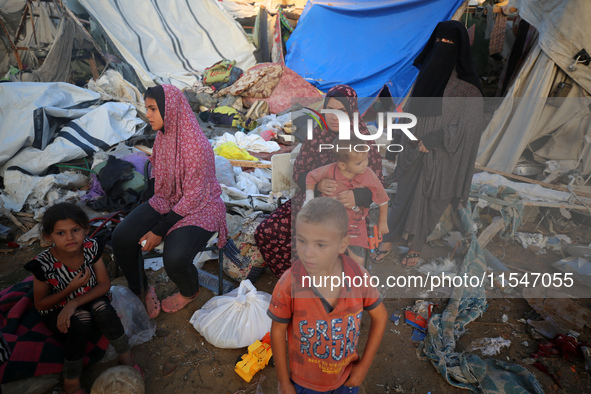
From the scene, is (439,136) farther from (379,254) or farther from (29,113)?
(29,113)

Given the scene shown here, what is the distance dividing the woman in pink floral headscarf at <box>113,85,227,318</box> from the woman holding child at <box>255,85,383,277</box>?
1.21ft

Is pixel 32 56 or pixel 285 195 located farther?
pixel 32 56

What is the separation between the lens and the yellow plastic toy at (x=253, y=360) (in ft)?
6.15

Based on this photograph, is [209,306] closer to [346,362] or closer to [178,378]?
[178,378]

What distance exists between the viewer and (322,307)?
1.21 metres

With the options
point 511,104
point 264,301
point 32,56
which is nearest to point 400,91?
point 511,104

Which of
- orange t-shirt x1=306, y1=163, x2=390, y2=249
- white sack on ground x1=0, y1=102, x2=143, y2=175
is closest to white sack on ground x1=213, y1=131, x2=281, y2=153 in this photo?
white sack on ground x1=0, y1=102, x2=143, y2=175

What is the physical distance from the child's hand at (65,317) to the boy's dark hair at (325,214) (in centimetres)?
138

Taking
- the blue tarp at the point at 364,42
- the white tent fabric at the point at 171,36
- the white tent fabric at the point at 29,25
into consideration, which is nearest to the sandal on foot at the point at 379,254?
the blue tarp at the point at 364,42

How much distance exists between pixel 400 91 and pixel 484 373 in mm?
5320

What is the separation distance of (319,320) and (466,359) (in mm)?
1300

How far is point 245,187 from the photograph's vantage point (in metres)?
3.71

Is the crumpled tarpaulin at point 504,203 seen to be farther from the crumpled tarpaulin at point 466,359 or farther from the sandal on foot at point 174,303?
the sandal on foot at point 174,303

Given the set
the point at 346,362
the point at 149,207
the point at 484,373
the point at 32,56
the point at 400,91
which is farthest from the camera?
the point at 32,56
